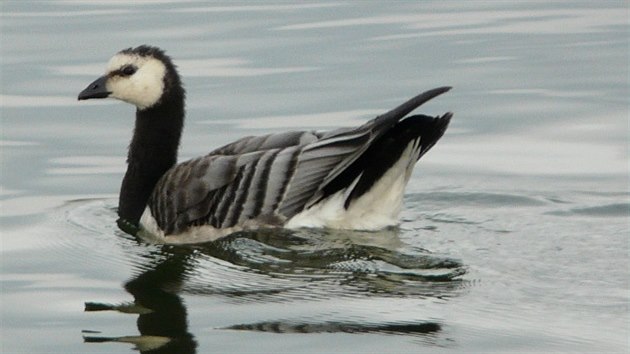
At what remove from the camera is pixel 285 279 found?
38.5 ft

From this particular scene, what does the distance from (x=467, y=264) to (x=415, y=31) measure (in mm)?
7854

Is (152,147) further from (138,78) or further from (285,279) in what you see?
(285,279)

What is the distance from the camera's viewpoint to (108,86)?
45.6ft

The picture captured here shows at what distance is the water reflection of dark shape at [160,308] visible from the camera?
10398mm

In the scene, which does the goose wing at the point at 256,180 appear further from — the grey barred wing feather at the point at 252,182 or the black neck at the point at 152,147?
the black neck at the point at 152,147

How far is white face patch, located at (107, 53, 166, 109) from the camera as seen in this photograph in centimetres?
1390

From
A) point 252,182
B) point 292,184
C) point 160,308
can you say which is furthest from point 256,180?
point 160,308

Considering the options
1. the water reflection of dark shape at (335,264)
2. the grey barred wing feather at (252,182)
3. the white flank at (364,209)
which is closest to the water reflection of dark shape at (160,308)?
the water reflection of dark shape at (335,264)

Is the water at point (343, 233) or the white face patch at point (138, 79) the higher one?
the white face patch at point (138, 79)

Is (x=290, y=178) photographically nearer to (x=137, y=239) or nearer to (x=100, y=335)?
(x=137, y=239)

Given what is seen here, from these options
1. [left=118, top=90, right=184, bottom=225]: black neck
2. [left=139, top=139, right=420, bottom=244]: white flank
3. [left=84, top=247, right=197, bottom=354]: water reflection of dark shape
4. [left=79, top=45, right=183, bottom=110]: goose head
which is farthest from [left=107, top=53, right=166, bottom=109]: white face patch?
[left=84, top=247, right=197, bottom=354]: water reflection of dark shape

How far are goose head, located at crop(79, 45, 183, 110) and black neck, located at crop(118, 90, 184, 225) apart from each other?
110 mm

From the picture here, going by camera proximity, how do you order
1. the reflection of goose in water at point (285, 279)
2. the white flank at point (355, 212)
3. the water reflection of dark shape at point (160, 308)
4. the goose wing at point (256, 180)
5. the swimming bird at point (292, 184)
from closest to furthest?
the water reflection of dark shape at point (160, 308)
the reflection of goose in water at point (285, 279)
the swimming bird at point (292, 184)
the goose wing at point (256, 180)
the white flank at point (355, 212)

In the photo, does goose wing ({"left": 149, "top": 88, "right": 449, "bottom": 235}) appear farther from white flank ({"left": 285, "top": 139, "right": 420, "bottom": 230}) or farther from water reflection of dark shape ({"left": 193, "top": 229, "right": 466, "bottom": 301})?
water reflection of dark shape ({"left": 193, "top": 229, "right": 466, "bottom": 301})
